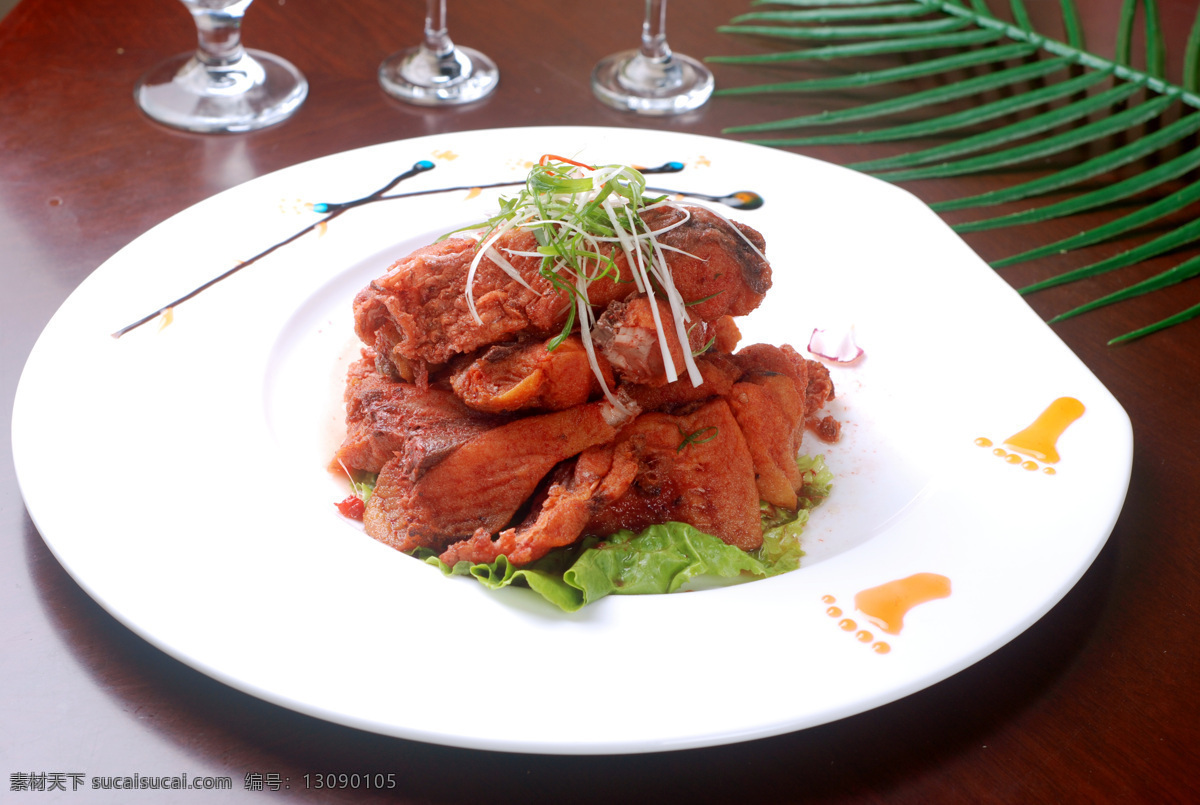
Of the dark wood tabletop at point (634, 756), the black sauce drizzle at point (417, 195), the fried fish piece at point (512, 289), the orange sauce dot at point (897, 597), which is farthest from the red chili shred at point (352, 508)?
the orange sauce dot at point (897, 597)

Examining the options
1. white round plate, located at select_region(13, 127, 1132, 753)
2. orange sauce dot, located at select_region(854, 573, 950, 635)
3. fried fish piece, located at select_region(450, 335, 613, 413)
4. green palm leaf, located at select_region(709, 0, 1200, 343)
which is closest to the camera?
white round plate, located at select_region(13, 127, 1132, 753)

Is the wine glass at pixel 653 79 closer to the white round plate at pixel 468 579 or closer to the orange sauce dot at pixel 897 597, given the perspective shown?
the white round plate at pixel 468 579

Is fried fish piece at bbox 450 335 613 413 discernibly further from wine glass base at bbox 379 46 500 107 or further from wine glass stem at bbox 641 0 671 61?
wine glass stem at bbox 641 0 671 61

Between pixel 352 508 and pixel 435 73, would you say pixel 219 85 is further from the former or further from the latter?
pixel 352 508

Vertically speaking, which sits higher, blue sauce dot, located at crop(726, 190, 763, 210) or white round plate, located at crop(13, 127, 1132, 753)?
blue sauce dot, located at crop(726, 190, 763, 210)

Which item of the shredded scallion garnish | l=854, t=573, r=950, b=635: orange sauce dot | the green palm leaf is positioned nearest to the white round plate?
l=854, t=573, r=950, b=635: orange sauce dot

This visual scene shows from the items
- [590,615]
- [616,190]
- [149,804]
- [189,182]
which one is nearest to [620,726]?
[590,615]

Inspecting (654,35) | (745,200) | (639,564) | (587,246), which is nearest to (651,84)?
(654,35)
